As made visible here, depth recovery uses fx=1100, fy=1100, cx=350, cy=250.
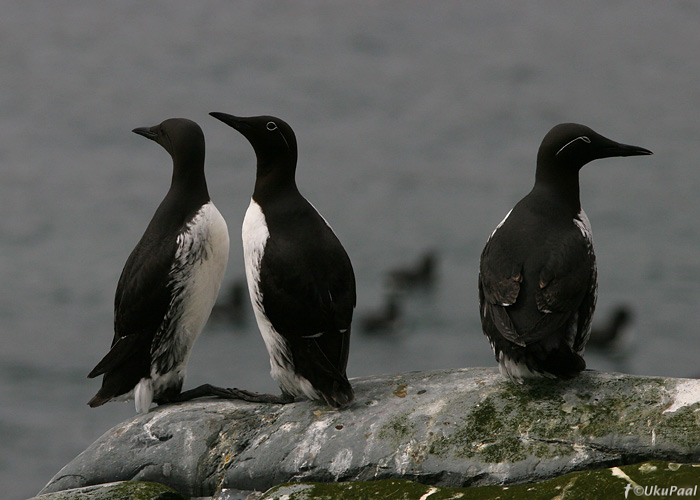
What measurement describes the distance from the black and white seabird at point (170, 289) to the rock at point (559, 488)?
1.72 metres

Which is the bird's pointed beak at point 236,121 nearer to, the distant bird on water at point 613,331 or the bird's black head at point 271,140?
the bird's black head at point 271,140

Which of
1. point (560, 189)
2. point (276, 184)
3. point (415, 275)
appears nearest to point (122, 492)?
point (276, 184)

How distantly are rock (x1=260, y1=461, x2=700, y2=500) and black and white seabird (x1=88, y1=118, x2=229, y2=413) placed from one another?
172 centimetres

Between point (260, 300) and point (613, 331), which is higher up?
point (260, 300)

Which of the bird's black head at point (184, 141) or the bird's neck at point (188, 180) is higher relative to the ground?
the bird's black head at point (184, 141)

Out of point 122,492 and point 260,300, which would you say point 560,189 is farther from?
point 122,492

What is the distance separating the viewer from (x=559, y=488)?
5.40m

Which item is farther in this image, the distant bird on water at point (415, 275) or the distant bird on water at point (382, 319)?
the distant bird on water at point (415, 275)

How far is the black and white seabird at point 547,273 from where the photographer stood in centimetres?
608

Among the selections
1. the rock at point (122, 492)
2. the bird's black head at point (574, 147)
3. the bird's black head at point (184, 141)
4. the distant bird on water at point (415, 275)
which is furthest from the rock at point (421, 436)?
the distant bird on water at point (415, 275)

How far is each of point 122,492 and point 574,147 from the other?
3297mm

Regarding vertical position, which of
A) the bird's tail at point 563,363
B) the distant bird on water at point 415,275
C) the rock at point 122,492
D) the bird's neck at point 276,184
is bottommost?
the rock at point 122,492

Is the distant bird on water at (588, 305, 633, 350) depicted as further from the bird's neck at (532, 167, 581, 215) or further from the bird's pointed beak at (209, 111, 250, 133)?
the bird's pointed beak at (209, 111, 250, 133)

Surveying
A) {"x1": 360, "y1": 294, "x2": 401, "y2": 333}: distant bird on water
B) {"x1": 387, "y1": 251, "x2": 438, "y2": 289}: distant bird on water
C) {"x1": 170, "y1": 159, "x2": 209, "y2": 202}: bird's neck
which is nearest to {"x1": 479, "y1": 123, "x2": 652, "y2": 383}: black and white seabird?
{"x1": 170, "y1": 159, "x2": 209, "y2": 202}: bird's neck
